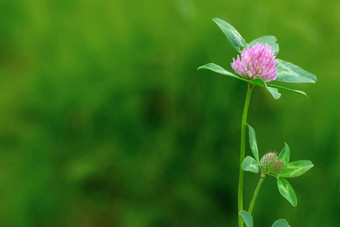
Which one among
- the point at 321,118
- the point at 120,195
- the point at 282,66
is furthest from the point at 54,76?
the point at 282,66

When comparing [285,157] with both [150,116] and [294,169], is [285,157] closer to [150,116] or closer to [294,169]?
[294,169]

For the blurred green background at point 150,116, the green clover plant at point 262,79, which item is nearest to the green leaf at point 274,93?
the green clover plant at point 262,79

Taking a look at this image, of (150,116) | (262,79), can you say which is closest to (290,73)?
(262,79)

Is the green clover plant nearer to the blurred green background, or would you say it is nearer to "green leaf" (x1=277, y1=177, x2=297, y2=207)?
"green leaf" (x1=277, y1=177, x2=297, y2=207)

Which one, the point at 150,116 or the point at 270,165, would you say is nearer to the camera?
the point at 270,165

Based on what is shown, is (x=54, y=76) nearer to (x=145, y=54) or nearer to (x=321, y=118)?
(x=145, y=54)

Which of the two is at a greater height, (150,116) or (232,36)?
(232,36)
